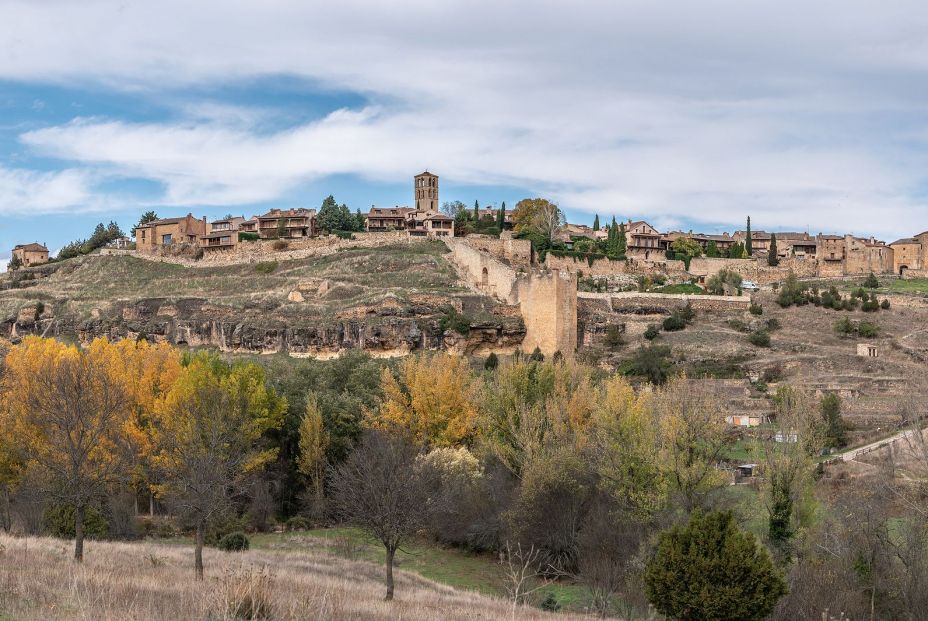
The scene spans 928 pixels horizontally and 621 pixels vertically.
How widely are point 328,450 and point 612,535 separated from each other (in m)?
12.4

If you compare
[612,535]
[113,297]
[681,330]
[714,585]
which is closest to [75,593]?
[714,585]

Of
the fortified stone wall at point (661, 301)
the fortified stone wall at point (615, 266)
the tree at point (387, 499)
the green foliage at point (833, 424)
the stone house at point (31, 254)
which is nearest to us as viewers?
the tree at point (387, 499)

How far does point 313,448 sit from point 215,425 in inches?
295

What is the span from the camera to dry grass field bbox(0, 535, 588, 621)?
405 inches

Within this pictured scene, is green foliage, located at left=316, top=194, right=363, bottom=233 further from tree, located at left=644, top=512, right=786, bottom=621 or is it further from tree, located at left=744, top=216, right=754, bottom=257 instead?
tree, located at left=644, top=512, right=786, bottom=621

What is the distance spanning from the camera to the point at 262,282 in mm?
65438

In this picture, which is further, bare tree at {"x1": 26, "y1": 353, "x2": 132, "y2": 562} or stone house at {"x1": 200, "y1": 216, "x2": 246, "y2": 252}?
stone house at {"x1": 200, "y1": 216, "x2": 246, "y2": 252}

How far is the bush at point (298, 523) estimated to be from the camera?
98.0 feet

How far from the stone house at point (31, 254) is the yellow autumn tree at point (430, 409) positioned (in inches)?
2466

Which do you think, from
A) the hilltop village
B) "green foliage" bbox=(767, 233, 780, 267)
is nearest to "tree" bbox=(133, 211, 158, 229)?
the hilltop village

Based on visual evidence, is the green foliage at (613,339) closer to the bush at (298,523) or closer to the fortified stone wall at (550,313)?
the fortified stone wall at (550,313)

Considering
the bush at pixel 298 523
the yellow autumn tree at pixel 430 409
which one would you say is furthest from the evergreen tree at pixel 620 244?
the bush at pixel 298 523

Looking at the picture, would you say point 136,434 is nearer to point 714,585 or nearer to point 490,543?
point 490,543

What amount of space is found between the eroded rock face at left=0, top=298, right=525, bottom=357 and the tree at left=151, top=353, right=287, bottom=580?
18.9 meters
